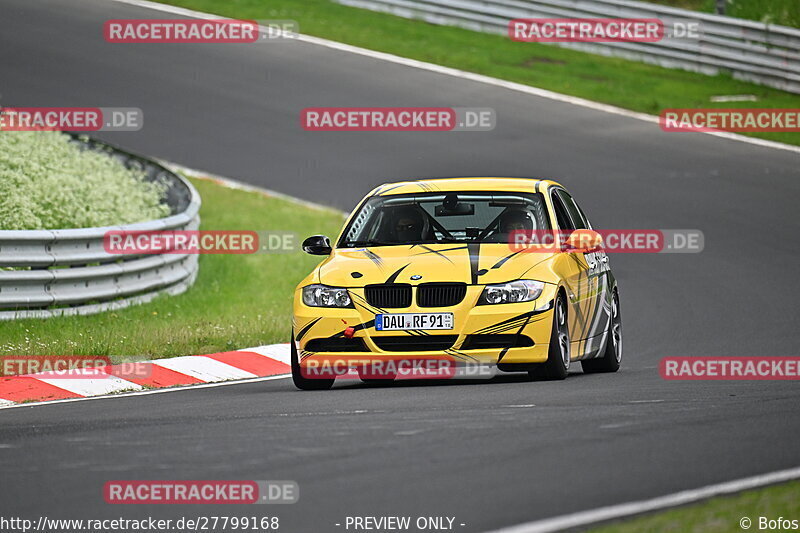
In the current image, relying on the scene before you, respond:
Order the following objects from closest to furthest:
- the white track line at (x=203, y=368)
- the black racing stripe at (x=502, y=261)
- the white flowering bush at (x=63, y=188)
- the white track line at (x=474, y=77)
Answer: the black racing stripe at (x=502, y=261) < the white track line at (x=203, y=368) < the white flowering bush at (x=63, y=188) < the white track line at (x=474, y=77)

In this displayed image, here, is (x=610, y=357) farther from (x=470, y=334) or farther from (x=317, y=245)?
(x=317, y=245)

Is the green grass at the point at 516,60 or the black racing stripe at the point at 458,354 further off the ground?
the green grass at the point at 516,60

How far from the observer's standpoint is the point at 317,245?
1155 centimetres

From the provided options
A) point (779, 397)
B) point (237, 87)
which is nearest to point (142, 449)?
point (779, 397)

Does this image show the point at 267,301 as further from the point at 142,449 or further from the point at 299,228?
the point at 142,449

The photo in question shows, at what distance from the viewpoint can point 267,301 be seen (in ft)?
55.3

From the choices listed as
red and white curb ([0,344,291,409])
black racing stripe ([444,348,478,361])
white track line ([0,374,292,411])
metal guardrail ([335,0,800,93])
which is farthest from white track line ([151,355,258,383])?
A: metal guardrail ([335,0,800,93])

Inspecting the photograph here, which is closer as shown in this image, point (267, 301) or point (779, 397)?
point (779, 397)

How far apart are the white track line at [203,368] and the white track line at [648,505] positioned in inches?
254

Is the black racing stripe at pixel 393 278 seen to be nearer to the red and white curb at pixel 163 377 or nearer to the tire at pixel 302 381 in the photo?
the tire at pixel 302 381

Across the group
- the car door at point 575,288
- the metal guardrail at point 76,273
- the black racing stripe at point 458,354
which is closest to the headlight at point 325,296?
the black racing stripe at point 458,354

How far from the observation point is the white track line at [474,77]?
84.2ft

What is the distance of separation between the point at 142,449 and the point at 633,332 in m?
8.97

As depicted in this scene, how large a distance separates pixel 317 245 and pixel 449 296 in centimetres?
144
